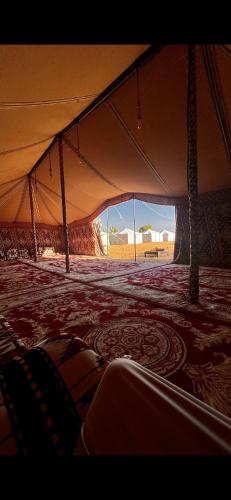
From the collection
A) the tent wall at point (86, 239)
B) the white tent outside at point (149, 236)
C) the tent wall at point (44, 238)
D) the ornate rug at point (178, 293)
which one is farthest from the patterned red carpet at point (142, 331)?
the white tent outside at point (149, 236)

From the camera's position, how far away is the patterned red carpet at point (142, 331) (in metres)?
1.35

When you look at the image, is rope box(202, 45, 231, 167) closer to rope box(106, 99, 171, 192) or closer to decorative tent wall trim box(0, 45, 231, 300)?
decorative tent wall trim box(0, 45, 231, 300)

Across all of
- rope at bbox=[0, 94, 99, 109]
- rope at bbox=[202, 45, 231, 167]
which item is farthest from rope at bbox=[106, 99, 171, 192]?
rope at bbox=[202, 45, 231, 167]

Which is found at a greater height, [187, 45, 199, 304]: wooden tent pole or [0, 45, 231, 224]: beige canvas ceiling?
[0, 45, 231, 224]: beige canvas ceiling

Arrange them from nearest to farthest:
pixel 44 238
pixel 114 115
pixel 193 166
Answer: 1. pixel 193 166
2. pixel 114 115
3. pixel 44 238

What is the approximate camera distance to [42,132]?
4387 mm

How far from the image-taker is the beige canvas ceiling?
2430 mm

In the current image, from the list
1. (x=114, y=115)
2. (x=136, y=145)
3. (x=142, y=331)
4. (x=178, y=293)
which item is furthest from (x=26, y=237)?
(x=142, y=331)

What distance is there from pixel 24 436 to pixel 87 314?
78.4 inches

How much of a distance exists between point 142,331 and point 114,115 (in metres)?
3.81

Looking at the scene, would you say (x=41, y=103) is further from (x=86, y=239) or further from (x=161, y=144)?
(x=86, y=239)

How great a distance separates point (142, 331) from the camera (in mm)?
1972

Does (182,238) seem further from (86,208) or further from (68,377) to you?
(68,377)

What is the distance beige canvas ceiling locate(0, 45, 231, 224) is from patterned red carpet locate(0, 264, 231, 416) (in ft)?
8.48
